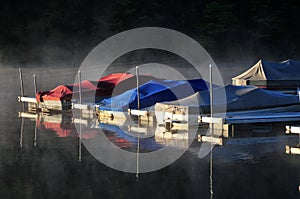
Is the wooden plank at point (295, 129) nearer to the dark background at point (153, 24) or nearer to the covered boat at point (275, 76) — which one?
the covered boat at point (275, 76)

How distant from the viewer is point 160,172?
14969mm

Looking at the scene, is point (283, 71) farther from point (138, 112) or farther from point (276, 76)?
point (138, 112)

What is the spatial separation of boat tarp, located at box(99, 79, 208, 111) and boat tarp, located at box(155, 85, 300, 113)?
6.71 feet

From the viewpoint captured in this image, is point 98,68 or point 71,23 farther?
point 71,23

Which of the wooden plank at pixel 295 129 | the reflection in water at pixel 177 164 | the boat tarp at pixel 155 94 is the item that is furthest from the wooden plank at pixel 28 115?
the wooden plank at pixel 295 129

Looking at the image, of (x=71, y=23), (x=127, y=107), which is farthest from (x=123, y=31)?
(x=127, y=107)

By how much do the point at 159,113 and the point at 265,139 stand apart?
3751 mm

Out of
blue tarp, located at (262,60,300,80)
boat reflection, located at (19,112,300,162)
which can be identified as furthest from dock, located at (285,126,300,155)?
blue tarp, located at (262,60,300,80)

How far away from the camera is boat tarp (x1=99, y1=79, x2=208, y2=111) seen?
23312 millimetres

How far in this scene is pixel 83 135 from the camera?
2016 cm

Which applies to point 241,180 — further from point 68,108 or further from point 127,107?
point 68,108

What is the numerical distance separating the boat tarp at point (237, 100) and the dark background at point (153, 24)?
30830mm

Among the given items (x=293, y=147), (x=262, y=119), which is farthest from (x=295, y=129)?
(x=262, y=119)

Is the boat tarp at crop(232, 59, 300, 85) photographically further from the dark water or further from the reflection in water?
the dark water
